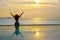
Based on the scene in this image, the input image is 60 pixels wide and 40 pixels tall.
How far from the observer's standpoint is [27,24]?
9.03 meters

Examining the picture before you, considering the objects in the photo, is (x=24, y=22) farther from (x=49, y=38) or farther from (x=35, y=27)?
(x=49, y=38)

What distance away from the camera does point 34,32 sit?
8.03 m

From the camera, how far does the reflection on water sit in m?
7.40

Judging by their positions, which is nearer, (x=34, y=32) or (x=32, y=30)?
(x=34, y=32)

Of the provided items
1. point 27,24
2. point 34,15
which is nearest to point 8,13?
point 34,15

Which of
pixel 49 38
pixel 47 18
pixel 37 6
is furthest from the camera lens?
pixel 37 6

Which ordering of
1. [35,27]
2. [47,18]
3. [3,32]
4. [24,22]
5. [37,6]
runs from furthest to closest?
[37,6] < [47,18] < [24,22] < [35,27] < [3,32]

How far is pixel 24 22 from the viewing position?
30.9ft

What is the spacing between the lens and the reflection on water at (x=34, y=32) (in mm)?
7400

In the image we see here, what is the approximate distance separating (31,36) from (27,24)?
154 centimetres

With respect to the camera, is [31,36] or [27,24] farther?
[27,24]

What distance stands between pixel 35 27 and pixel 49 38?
136 cm

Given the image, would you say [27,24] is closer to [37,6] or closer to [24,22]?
[24,22]

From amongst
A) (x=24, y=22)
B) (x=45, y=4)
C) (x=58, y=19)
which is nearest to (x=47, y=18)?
(x=58, y=19)
